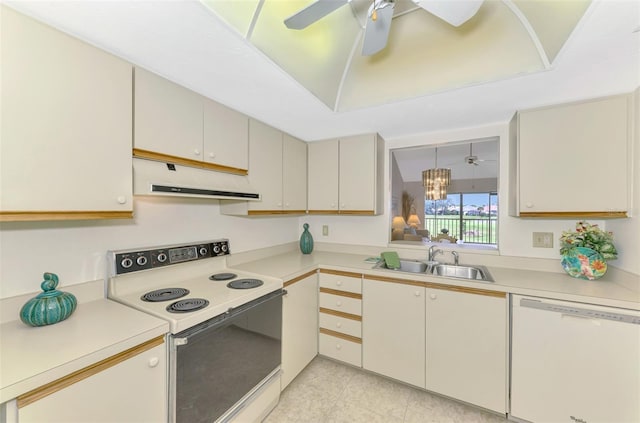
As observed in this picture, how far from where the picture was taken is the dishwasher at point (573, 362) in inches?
52.2

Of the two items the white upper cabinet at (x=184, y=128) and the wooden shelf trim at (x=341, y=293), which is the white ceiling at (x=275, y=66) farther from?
the wooden shelf trim at (x=341, y=293)

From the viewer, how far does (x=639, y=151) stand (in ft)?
4.74

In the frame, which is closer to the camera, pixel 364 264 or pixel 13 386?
pixel 13 386

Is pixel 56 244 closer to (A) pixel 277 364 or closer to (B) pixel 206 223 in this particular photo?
(B) pixel 206 223

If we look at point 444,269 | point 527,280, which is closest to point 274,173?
point 444,269

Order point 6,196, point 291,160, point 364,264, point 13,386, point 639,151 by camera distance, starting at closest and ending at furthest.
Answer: point 13,386 → point 6,196 → point 639,151 → point 364,264 → point 291,160

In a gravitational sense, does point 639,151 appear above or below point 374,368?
above

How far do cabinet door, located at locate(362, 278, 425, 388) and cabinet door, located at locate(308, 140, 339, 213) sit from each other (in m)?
0.94

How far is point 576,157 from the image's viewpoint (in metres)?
1.63

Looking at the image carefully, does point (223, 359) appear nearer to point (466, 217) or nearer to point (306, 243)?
point (306, 243)

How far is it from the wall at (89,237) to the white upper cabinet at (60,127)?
1.05 feet

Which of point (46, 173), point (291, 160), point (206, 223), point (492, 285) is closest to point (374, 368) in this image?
point (492, 285)

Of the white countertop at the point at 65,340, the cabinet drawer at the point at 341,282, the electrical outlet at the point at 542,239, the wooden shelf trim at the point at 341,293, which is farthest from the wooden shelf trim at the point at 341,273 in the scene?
the electrical outlet at the point at 542,239

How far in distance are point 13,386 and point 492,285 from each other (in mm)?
2276
